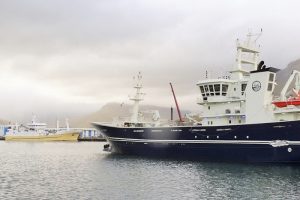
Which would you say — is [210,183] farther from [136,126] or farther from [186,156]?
[136,126]

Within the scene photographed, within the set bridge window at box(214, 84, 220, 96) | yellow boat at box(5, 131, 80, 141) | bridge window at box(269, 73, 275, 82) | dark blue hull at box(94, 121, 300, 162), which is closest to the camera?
dark blue hull at box(94, 121, 300, 162)

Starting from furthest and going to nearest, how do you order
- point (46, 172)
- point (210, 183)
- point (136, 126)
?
point (136, 126), point (46, 172), point (210, 183)

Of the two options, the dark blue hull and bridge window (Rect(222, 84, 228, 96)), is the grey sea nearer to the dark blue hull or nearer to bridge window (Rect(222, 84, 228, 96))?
the dark blue hull

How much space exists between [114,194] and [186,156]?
1934cm

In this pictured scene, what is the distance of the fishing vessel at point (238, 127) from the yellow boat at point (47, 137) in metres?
79.1

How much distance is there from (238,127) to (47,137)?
303 feet

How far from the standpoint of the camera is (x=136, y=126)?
50.0 meters

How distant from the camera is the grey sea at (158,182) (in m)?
23.2

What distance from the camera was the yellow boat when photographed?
121875 millimetres

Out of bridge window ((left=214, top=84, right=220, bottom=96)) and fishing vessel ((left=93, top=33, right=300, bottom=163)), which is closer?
fishing vessel ((left=93, top=33, right=300, bottom=163))

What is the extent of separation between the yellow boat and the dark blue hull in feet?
259

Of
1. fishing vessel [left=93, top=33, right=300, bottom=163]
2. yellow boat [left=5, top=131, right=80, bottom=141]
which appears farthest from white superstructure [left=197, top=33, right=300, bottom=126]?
yellow boat [left=5, top=131, right=80, bottom=141]

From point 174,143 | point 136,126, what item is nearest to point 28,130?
point 136,126

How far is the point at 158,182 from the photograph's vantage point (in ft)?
91.7
